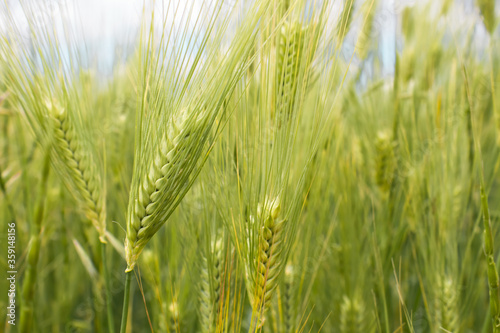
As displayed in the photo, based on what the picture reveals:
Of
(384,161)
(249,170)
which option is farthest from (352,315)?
(249,170)

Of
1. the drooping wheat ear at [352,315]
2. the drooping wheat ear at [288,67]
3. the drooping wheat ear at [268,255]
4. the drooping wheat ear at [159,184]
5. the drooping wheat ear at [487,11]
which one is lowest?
the drooping wheat ear at [352,315]

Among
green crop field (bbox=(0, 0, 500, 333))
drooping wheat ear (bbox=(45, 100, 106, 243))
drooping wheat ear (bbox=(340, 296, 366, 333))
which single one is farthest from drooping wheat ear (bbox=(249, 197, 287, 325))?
drooping wheat ear (bbox=(340, 296, 366, 333))

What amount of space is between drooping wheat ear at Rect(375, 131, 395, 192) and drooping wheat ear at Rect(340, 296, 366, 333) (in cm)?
27

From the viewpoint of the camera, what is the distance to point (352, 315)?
2.73 feet

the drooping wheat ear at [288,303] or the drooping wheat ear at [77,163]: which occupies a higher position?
the drooping wheat ear at [77,163]

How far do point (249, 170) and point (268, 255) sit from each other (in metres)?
0.12

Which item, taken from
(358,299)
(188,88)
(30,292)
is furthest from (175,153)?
(358,299)

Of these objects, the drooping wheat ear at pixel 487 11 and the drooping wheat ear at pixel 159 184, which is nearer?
the drooping wheat ear at pixel 159 184

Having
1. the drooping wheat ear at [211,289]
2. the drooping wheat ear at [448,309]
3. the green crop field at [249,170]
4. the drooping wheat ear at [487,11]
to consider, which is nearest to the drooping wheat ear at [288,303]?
the green crop field at [249,170]

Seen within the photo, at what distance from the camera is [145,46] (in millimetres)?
473

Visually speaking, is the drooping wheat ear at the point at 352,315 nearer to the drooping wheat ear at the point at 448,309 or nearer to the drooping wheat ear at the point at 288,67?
the drooping wheat ear at the point at 448,309

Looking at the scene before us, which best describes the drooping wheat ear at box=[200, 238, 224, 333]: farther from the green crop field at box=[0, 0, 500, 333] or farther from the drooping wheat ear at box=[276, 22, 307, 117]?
the drooping wheat ear at box=[276, 22, 307, 117]

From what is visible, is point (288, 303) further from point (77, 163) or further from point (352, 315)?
point (77, 163)

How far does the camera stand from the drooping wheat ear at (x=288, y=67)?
52 centimetres
